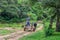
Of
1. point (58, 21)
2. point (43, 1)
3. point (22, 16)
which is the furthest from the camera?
point (22, 16)

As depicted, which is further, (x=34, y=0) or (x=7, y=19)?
(x=7, y=19)

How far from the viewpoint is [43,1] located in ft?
76.6

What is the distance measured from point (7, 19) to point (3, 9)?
410 cm

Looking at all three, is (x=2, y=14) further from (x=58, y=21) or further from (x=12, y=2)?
(x=58, y=21)

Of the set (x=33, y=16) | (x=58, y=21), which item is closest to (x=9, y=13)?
(x=33, y=16)

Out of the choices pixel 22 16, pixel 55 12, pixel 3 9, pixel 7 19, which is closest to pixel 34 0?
pixel 55 12

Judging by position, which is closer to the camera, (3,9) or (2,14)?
(3,9)

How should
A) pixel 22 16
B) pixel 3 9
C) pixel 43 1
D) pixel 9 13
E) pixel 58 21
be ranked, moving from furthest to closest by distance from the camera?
pixel 22 16 → pixel 9 13 → pixel 3 9 → pixel 58 21 → pixel 43 1

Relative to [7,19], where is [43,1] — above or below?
above

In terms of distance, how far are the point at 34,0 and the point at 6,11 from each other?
73.4ft

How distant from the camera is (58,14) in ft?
77.7

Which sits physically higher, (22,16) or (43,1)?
(43,1)

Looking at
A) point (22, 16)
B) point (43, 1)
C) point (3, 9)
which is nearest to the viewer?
point (43, 1)

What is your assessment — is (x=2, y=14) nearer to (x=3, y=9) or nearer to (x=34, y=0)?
(x=3, y=9)
